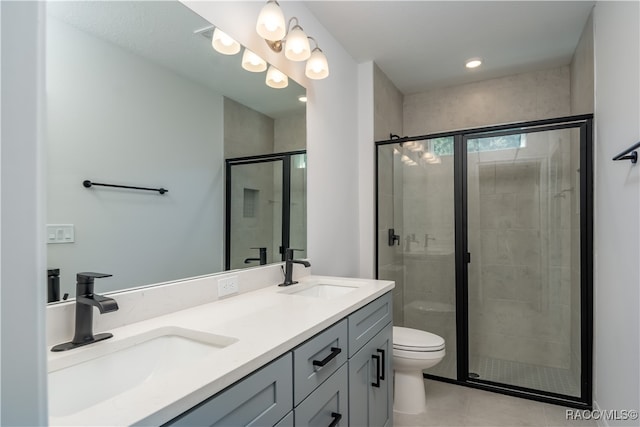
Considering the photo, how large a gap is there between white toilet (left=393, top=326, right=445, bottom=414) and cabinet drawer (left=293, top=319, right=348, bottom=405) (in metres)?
0.96

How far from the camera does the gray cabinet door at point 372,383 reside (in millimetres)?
1356

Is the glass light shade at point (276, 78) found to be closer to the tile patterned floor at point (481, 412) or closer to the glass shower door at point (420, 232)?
the glass shower door at point (420, 232)

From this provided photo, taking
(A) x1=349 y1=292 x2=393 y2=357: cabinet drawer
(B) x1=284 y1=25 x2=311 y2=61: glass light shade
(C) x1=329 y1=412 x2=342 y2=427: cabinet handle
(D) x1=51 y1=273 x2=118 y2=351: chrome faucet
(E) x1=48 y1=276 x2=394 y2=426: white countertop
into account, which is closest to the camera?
(E) x1=48 y1=276 x2=394 y2=426: white countertop

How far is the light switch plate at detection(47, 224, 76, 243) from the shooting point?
94cm

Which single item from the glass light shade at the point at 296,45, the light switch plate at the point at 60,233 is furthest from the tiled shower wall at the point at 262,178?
the light switch plate at the point at 60,233

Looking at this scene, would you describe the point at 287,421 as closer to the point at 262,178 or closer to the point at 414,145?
the point at 262,178

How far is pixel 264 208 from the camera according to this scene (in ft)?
6.07

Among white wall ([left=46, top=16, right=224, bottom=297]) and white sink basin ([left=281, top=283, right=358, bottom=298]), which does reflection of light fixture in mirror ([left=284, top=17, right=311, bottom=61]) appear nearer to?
white wall ([left=46, top=16, right=224, bottom=297])

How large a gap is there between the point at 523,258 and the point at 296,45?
231 cm

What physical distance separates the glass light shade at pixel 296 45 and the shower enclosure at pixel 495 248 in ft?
4.04

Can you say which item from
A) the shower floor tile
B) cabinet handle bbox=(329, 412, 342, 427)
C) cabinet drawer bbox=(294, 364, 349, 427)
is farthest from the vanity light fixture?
the shower floor tile

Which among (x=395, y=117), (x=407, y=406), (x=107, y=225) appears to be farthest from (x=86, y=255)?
(x=395, y=117)

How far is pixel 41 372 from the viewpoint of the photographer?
0.35 meters

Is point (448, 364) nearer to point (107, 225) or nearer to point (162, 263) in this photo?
point (162, 263)
